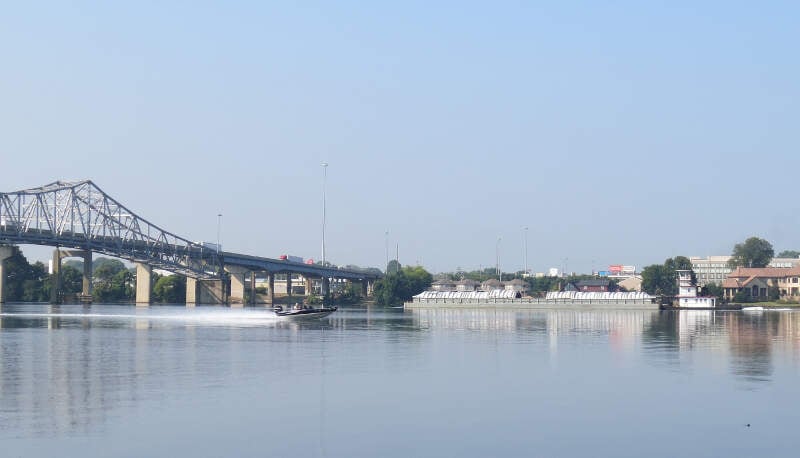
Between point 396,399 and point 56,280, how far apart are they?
168364 mm

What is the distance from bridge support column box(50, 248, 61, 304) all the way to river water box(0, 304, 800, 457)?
421 ft

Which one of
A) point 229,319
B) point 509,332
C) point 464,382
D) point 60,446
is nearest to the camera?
point 60,446

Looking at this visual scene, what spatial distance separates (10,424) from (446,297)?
168m

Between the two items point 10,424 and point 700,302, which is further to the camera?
point 700,302

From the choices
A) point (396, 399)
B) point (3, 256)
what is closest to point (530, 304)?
point (3, 256)

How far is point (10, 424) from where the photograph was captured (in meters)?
29.8

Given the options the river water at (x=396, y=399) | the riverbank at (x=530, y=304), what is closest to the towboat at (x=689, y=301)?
the riverbank at (x=530, y=304)

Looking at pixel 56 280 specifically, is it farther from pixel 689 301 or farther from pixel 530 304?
pixel 689 301

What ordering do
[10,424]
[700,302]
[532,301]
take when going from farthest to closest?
1. [532,301]
2. [700,302]
3. [10,424]

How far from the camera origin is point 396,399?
3694 centimetres

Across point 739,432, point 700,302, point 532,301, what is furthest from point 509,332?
point 532,301

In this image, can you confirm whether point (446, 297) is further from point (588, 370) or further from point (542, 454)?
point (542, 454)

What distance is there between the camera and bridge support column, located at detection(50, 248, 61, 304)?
614 ft

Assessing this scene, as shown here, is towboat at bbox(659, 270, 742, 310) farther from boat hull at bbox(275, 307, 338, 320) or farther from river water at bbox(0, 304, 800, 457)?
river water at bbox(0, 304, 800, 457)
